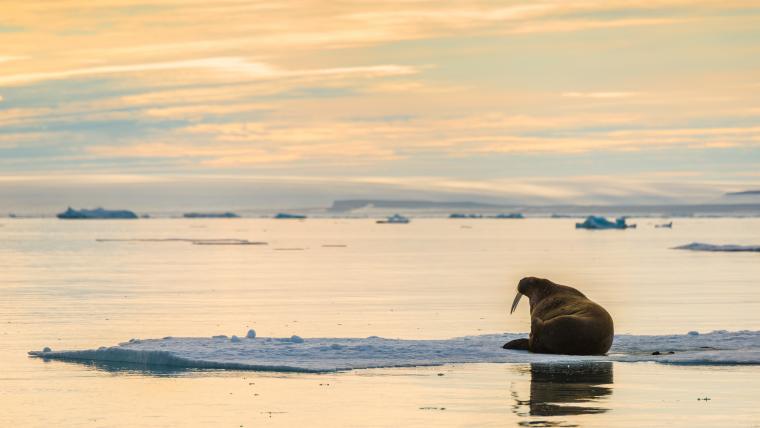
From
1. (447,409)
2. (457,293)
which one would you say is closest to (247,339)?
(447,409)

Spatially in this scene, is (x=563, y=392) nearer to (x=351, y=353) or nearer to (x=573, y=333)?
(x=573, y=333)

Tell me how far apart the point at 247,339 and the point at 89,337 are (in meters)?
4.05

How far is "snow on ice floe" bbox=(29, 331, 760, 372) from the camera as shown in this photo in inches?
707

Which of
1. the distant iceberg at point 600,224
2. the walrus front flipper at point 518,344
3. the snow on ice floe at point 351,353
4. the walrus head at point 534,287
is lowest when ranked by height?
the snow on ice floe at point 351,353

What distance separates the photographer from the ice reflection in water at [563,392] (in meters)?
13.5

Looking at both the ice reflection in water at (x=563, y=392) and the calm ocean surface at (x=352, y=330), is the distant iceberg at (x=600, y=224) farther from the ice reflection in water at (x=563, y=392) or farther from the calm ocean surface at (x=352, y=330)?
the ice reflection in water at (x=563, y=392)

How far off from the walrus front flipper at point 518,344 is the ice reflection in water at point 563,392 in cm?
180

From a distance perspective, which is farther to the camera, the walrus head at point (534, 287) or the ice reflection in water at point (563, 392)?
the walrus head at point (534, 287)

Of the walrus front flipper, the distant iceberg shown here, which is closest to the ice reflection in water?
the walrus front flipper

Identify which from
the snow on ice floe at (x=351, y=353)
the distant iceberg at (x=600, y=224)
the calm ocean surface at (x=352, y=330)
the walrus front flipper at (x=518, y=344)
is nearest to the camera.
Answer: the calm ocean surface at (x=352, y=330)

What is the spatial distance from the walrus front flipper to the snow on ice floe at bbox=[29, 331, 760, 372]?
0.63 feet

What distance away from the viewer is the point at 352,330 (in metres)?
24.6

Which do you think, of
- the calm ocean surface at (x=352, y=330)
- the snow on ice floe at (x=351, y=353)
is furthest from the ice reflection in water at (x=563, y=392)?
the snow on ice floe at (x=351, y=353)

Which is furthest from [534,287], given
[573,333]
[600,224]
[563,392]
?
[600,224]
